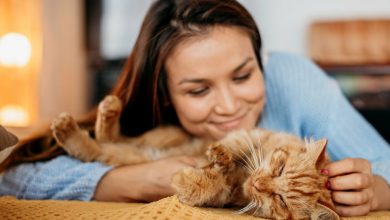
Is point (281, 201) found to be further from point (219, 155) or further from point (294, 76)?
point (294, 76)

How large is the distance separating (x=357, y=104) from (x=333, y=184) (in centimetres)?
279

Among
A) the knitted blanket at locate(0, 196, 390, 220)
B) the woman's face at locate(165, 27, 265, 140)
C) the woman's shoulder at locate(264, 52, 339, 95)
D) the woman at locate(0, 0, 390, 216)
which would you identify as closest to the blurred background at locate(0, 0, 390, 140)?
the woman's shoulder at locate(264, 52, 339, 95)

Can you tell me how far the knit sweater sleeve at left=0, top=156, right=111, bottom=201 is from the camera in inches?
54.6

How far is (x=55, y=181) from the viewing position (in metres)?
1.41

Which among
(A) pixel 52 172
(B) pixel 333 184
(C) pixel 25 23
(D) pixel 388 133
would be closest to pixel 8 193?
(A) pixel 52 172

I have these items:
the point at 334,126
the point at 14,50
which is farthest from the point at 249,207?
the point at 14,50

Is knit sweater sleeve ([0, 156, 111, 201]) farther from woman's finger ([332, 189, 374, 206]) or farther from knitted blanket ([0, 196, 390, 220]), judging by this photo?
woman's finger ([332, 189, 374, 206])

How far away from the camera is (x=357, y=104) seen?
3.73 m

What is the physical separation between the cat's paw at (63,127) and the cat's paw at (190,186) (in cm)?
55

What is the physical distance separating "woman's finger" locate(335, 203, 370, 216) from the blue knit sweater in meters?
0.29

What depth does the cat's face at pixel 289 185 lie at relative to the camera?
1.14 meters

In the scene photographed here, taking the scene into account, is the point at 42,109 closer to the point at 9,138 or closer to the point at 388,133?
the point at 388,133

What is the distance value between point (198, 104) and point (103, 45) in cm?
382

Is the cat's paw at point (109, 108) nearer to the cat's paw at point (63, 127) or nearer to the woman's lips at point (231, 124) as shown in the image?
the cat's paw at point (63, 127)
